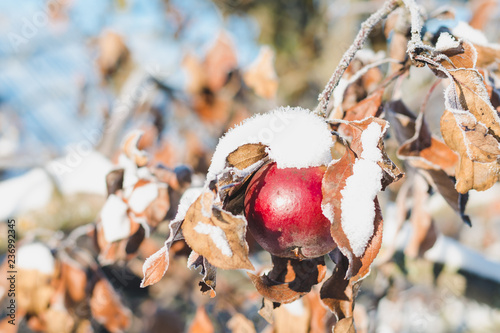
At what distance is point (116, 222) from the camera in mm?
917

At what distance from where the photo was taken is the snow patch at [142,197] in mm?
906

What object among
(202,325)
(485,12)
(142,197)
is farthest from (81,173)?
(485,12)

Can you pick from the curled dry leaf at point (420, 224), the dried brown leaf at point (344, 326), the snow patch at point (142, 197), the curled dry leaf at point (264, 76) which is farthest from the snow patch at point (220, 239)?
the curled dry leaf at point (264, 76)

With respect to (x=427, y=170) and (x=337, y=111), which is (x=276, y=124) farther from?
(x=427, y=170)

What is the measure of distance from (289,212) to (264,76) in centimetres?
147

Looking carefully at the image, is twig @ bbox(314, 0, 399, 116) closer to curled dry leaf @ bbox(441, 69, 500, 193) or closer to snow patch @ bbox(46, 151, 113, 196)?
curled dry leaf @ bbox(441, 69, 500, 193)

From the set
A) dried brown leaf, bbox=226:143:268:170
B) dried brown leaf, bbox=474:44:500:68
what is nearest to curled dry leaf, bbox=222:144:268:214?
dried brown leaf, bbox=226:143:268:170

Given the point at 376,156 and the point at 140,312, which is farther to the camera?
the point at 140,312

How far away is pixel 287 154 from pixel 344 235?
15 centimetres

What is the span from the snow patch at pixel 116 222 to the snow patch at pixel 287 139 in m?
0.47

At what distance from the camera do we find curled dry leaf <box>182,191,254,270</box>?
474 mm

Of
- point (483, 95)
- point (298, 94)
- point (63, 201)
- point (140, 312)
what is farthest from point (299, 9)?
point (483, 95)

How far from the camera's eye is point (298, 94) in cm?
338

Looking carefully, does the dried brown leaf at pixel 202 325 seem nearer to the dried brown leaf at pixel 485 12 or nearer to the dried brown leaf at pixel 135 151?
the dried brown leaf at pixel 135 151
